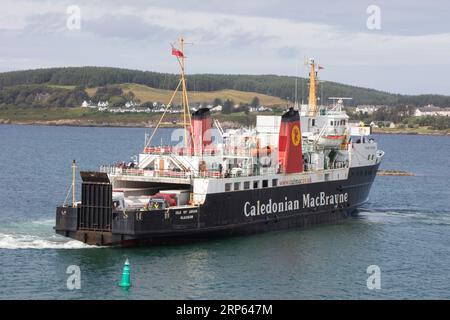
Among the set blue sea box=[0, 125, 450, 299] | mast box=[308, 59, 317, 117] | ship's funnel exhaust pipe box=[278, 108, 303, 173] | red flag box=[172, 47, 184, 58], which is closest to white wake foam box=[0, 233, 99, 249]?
blue sea box=[0, 125, 450, 299]

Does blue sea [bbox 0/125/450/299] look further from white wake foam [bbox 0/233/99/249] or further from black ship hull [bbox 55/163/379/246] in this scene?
black ship hull [bbox 55/163/379/246]

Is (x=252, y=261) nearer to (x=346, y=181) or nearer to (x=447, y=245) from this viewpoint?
(x=447, y=245)

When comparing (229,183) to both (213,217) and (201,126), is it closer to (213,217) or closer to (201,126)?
(213,217)

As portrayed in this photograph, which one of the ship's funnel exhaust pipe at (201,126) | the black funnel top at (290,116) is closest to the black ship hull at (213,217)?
the black funnel top at (290,116)

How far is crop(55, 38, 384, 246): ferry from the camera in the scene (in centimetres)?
4834

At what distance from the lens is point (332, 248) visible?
52.1 metres

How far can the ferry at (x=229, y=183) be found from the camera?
48344 mm

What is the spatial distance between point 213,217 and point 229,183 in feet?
8.14

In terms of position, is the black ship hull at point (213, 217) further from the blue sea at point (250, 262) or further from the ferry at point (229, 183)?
the blue sea at point (250, 262)

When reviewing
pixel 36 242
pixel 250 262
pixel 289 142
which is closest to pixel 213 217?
pixel 250 262

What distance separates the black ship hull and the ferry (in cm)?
5

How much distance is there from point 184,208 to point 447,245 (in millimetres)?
A: 16665
